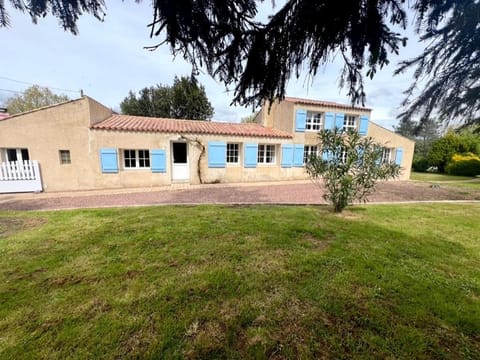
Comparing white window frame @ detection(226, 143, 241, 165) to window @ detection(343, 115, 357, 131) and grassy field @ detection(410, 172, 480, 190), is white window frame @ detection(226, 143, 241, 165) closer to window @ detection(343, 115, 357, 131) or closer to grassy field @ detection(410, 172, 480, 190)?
window @ detection(343, 115, 357, 131)

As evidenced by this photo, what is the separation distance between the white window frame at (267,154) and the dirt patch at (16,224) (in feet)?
34.0

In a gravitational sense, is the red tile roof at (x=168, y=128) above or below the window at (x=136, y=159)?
above

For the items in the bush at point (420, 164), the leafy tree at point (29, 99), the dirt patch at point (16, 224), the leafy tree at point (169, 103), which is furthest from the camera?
the leafy tree at point (29, 99)

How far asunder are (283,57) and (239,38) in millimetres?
511

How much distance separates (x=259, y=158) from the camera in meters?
13.4

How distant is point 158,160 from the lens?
10.9m

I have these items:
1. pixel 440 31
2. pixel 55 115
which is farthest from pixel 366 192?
pixel 55 115

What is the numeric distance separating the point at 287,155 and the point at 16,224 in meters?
12.1

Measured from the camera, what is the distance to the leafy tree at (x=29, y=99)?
26.8 meters

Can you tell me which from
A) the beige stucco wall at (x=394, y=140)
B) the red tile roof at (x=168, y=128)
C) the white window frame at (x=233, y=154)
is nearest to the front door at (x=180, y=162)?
the red tile roof at (x=168, y=128)

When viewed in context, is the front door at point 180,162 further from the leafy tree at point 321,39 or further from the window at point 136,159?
the leafy tree at point 321,39

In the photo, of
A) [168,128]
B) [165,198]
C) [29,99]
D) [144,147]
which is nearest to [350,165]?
[165,198]

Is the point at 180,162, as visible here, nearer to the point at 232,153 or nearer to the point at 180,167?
the point at 180,167

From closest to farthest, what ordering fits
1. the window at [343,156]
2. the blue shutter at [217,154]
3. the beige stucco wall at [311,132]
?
the window at [343,156] → the blue shutter at [217,154] → the beige stucco wall at [311,132]
